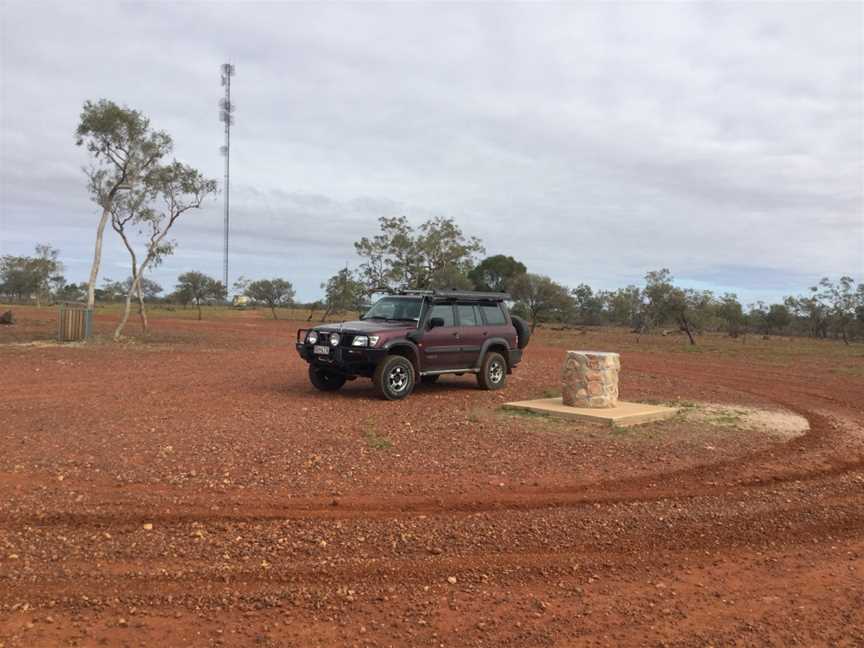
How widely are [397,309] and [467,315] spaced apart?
1355 millimetres

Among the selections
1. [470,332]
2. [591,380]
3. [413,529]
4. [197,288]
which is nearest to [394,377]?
[470,332]

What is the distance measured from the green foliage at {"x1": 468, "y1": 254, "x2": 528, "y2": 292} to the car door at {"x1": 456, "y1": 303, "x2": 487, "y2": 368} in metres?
45.7

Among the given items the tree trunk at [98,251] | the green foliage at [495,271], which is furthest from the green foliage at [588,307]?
the tree trunk at [98,251]

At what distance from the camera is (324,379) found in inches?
498

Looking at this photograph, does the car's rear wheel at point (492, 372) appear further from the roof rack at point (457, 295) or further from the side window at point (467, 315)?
the roof rack at point (457, 295)

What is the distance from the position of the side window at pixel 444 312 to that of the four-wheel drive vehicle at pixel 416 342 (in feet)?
0.06

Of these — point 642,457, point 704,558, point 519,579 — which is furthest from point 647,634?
point 642,457

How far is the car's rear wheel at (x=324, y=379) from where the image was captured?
1255 centimetres

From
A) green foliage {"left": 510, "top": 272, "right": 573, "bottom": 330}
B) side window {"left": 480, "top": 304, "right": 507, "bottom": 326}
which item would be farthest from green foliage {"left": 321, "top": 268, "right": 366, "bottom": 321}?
side window {"left": 480, "top": 304, "right": 507, "bottom": 326}

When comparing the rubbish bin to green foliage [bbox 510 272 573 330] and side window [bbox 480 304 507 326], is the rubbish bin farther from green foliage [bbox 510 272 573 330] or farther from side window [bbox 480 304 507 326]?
green foliage [bbox 510 272 573 330]

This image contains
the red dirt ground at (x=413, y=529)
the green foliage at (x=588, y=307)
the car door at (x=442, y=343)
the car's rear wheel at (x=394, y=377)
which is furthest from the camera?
the green foliage at (x=588, y=307)

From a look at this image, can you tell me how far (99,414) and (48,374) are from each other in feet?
18.5

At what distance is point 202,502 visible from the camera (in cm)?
583

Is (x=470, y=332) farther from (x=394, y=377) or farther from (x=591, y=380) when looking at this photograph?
(x=591, y=380)
